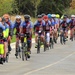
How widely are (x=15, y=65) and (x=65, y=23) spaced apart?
14329 millimetres

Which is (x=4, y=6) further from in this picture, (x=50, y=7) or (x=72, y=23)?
(x=50, y=7)

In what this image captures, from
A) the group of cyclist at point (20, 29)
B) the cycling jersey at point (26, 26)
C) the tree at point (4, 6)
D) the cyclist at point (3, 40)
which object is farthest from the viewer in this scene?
the tree at point (4, 6)

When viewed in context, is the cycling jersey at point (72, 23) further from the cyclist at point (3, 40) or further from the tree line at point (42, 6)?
the tree line at point (42, 6)

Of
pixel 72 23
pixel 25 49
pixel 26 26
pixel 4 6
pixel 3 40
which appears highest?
pixel 4 6

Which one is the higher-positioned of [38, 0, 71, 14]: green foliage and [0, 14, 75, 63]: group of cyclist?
[38, 0, 71, 14]: green foliage

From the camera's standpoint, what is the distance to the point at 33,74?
15.1 meters

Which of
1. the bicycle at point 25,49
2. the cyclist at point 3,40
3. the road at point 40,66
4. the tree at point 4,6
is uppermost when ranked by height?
the tree at point 4,6

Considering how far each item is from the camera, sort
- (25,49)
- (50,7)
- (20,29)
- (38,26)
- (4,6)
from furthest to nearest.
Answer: (50,7)
(4,6)
(38,26)
(20,29)
(25,49)

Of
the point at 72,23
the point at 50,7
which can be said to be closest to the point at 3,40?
the point at 72,23

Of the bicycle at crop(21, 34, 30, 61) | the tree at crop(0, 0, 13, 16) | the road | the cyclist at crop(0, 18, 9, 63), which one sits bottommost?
the road

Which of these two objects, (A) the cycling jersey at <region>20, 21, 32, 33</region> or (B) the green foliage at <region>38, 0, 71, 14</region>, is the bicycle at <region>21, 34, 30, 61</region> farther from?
(B) the green foliage at <region>38, 0, 71, 14</region>

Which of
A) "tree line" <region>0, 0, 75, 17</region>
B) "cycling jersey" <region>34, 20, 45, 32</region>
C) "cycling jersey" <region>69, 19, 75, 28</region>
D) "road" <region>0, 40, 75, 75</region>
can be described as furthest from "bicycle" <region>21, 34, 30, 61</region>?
"tree line" <region>0, 0, 75, 17</region>

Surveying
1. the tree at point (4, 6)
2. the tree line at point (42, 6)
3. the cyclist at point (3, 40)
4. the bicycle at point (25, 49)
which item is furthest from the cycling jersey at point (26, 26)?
the tree line at point (42, 6)

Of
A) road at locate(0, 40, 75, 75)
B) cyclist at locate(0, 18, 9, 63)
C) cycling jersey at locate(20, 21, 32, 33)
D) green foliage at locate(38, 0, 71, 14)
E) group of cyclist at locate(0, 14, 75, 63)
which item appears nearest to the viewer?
road at locate(0, 40, 75, 75)
